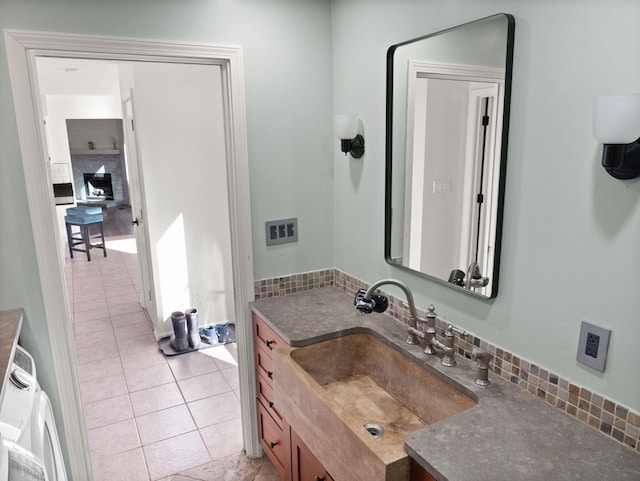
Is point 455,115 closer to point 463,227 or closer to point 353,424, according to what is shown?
point 463,227

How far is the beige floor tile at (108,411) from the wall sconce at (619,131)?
307 cm

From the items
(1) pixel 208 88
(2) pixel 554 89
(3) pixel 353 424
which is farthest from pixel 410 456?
(1) pixel 208 88

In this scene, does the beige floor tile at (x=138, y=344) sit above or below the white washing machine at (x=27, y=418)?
below

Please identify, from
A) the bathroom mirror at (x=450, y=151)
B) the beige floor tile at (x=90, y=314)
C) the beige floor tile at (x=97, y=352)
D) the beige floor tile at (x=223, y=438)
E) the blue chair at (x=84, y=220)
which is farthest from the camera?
the blue chair at (x=84, y=220)

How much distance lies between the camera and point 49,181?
1.92 metres

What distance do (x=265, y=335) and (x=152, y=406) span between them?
139cm

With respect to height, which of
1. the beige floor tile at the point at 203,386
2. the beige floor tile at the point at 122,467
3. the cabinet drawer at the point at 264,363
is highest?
the cabinet drawer at the point at 264,363

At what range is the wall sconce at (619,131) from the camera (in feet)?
3.57

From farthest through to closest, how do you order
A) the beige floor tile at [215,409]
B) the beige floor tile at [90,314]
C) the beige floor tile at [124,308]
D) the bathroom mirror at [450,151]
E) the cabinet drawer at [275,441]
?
the beige floor tile at [124,308], the beige floor tile at [90,314], the beige floor tile at [215,409], the cabinet drawer at [275,441], the bathroom mirror at [450,151]

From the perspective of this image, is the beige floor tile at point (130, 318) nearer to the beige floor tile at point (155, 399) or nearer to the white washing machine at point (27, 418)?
the beige floor tile at point (155, 399)

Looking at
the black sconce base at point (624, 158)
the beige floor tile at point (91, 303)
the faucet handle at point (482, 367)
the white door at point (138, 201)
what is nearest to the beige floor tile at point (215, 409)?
the white door at point (138, 201)

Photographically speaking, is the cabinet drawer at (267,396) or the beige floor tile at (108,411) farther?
the beige floor tile at (108,411)

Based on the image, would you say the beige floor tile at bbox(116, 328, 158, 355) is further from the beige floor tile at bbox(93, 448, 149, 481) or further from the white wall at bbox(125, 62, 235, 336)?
the beige floor tile at bbox(93, 448, 149, 481)

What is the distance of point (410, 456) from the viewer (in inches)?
51.3
